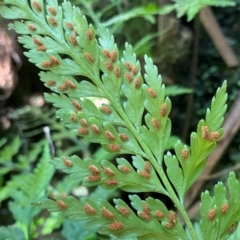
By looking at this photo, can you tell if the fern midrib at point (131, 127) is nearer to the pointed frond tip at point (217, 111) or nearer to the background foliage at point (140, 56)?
the pointed frond tip at point (217, 111)

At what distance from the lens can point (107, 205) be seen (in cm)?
45

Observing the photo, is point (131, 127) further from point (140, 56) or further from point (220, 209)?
point (140, 56)

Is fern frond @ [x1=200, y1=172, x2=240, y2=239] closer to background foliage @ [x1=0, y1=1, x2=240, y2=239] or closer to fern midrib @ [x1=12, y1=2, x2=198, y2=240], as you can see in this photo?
fern midrib @ [x1=12, y1=2, x2=198, y2=240]

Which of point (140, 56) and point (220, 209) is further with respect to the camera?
point (140, 56)

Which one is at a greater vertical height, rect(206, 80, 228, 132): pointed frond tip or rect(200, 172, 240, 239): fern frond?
rect(206, 80, 228, 132): pointed frond tip

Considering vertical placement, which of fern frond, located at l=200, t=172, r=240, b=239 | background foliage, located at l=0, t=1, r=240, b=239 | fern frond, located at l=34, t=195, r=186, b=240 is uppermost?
fern frond, located at l=34, t=195, r=186, b=240

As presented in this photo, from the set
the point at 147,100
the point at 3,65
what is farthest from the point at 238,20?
the point at 147,100

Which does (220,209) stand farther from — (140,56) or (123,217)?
(140,56)

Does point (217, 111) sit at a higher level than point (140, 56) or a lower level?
Answer: higher

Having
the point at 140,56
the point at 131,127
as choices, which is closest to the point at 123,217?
the point at 131,127

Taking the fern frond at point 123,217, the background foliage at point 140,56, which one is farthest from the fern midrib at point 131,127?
the background foliage at point 140,56

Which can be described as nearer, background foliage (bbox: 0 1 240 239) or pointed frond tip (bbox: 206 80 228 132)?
pointed frond tip (bbox: 206 80 228 132)

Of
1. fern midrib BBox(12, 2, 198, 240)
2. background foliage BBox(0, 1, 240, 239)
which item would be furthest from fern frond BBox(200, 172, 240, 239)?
background foliage BBox(0, 1, 240, 239)

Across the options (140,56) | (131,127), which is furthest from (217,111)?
(140,56)
